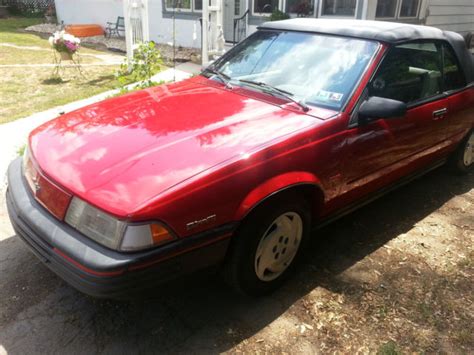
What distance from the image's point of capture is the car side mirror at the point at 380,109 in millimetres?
2855

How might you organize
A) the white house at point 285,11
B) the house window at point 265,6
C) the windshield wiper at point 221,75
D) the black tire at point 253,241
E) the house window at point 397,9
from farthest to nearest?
1. the house window at point 265,6
2. the house window at point 397,9
3. the white house at point 285,11
4. the windshield wiper at point 221,75
5. the black tire at point 253,241

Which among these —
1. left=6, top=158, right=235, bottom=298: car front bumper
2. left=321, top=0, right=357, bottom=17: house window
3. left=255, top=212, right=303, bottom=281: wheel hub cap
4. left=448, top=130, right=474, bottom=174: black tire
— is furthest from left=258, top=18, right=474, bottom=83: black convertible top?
left=321, top=0, right=357, bottom=17: house window

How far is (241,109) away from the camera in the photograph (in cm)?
296

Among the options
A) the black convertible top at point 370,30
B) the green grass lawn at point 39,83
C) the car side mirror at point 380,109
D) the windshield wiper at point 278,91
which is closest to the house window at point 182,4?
the green grass lawn at point 39,83

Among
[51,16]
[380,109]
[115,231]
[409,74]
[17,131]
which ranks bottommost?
[17,131]

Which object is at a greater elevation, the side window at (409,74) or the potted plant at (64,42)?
the side window at (409,74)

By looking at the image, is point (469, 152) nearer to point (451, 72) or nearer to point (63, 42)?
point (451, 72)

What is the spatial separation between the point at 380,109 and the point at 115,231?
6.15 feet

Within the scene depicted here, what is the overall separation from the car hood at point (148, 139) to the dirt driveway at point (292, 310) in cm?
59

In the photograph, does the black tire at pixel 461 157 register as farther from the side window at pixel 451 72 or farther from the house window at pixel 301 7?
the house window at pixel 301 7

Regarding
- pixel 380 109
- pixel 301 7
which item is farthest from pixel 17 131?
pixel 301 7

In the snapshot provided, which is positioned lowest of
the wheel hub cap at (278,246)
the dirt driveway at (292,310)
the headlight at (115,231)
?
the dirt driveway at (292,310)

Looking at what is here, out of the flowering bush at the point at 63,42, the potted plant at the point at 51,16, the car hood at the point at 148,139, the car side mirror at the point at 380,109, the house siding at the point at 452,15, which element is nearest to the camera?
the car hood at the point at 148,139

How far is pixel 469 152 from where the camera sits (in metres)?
4.72
